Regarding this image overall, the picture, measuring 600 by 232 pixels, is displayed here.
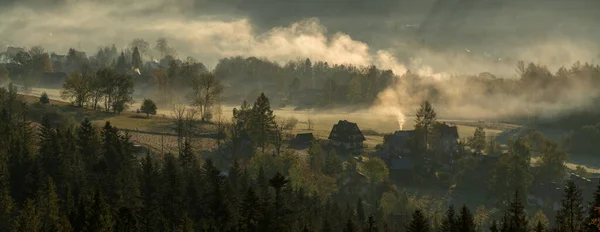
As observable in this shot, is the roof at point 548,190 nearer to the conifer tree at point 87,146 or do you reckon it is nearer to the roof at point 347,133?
the roof at point 347,133

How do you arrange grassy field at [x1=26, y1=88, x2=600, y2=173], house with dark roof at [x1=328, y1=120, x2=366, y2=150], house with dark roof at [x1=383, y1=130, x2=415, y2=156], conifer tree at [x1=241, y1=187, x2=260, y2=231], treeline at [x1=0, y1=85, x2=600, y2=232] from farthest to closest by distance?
1. house with dark roof at [x1=328, y1=120, x2=366, y2=150]
2. house with dark roof at [x1=383, y1=130, x2=415, y2=156]
3. grassy field at [x1=26, y1=88, x2=600, y2=173]
4. treeline at [x1=0, y1=85, x2=600, y2=232]
5. conifer tree at [x1=241, y1=187, x2=260, y2=231]

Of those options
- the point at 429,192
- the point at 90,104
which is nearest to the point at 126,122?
the point at 90,104

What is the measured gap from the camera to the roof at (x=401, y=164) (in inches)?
5197

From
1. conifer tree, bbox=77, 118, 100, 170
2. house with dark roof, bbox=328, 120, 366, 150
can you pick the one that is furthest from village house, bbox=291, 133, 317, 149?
conifer tree, bbox=77, 118, 100, 170

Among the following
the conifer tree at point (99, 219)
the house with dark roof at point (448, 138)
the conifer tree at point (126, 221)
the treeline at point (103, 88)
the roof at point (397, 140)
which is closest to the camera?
the conifer tree at point (99, 219)

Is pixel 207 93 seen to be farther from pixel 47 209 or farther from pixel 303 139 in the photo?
pixel 47 209

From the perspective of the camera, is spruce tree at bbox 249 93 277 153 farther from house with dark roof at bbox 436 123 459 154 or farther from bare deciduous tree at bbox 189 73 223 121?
house with dark roof at bbox 436 123 459 154


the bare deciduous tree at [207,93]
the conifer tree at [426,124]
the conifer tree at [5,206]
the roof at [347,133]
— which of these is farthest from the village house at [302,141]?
the conifer tree at [5,206]

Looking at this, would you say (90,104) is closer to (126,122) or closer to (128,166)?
(126,122)

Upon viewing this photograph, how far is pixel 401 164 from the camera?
133m

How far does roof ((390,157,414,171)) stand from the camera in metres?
132

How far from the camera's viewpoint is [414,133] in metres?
147

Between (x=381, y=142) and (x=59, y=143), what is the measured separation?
8988 centimetres

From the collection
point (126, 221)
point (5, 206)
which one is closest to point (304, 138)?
point (5, 206)
